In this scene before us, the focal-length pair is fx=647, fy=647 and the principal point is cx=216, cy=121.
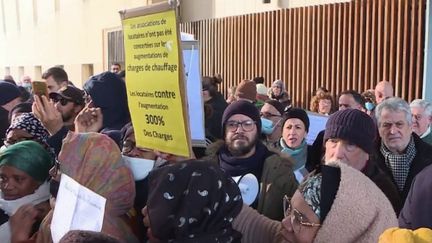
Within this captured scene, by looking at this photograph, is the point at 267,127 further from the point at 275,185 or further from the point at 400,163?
the point at 275,185

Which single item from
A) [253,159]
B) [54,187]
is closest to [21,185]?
[54,187]

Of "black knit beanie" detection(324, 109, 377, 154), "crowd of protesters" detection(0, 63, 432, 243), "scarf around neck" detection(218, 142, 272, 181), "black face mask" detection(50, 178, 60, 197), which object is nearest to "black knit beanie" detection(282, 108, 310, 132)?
"crowd of protesters" detection(0, 63, 432, 243)

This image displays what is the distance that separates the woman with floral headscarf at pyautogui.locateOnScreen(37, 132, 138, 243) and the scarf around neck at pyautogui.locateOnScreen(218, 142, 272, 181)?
1154 millimetres

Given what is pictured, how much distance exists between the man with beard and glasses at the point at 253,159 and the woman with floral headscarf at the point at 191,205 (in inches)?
46.3

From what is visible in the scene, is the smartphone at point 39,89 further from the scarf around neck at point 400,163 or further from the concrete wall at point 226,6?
the concrete wall at point 226,6

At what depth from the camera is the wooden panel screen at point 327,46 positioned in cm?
930

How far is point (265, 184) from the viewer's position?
3.47 metres

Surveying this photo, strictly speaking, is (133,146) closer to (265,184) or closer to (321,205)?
(265,184)

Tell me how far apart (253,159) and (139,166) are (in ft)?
3.37

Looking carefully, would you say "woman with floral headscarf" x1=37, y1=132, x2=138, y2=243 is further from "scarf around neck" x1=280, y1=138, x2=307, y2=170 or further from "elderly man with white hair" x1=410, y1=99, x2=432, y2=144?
"elderly man with white hair" x1=410, y1=99, x2=432, y2=144

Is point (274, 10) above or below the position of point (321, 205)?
above

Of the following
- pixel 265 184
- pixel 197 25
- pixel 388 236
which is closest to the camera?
pixel 388 236

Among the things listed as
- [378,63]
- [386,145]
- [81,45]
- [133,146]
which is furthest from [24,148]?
[81,45]

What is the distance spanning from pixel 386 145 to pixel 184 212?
2.28 metres
